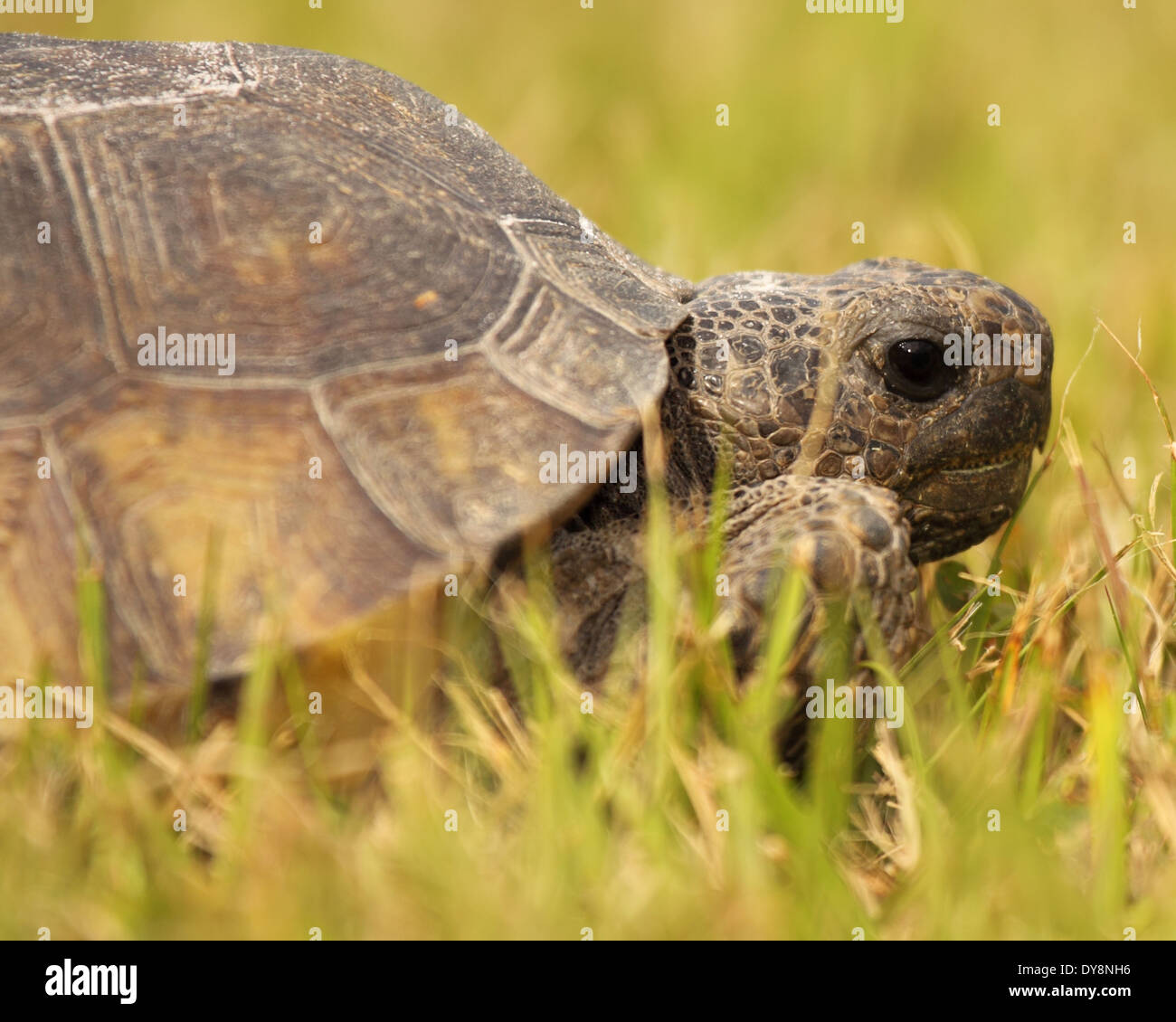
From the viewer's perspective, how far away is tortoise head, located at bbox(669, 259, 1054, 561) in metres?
3.26

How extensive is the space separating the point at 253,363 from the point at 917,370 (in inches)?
65.3

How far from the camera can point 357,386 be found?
2.74m

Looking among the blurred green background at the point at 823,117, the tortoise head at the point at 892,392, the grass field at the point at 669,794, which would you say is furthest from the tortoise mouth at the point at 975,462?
the blurred green background at the point at 823,117

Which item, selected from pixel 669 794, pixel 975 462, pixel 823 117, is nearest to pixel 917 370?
pixel 975 462

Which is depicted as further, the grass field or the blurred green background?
the blurred green background

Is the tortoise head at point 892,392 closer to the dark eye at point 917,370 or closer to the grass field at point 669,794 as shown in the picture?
the dark eye at point 917,370

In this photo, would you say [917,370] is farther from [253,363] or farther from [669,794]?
[253,363]

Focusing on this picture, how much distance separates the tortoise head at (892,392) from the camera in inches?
128

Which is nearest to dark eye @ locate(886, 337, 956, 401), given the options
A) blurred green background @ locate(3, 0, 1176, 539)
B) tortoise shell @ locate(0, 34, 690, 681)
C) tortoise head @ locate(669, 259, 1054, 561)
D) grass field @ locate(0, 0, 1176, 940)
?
tortoise head @ locate(669, 259, 1054, 561)

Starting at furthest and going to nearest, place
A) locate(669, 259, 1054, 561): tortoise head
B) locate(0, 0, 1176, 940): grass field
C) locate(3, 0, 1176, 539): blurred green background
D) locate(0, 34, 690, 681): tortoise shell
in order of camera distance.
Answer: locate(3, 0, 1176, 539): blurred green background < locate(669, 259, 1054, 561): tortoise head < locate(0, 34, 690, 681): tortoise shell < locate(0, 0, 1176, 940): grass field

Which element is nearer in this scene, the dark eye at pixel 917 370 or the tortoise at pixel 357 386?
the tortoise at pixel 357 386

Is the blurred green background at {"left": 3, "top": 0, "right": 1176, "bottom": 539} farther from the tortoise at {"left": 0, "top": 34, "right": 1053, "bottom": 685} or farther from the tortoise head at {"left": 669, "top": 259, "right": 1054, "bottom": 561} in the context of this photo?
the tortoise at {"left": 0, "top": 34, "right": 1053, "bottom": 685}

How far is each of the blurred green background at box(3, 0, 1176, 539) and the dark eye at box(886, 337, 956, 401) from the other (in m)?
2.60

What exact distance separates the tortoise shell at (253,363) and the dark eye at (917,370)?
0.64 meters
